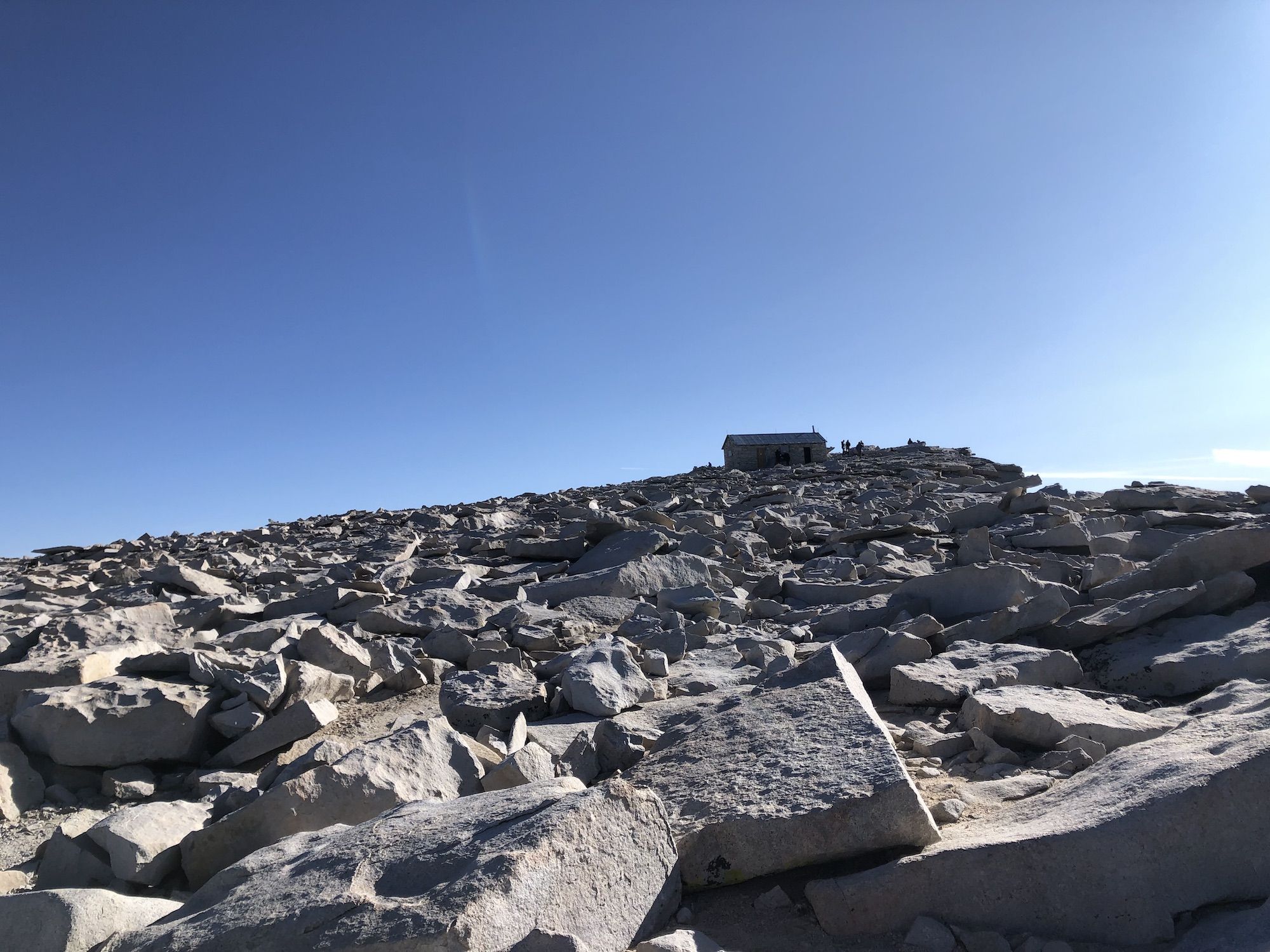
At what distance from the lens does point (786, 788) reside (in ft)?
7.95

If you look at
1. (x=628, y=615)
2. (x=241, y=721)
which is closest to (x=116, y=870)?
(x=241, y=721)

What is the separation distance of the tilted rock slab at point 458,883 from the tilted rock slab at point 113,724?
1.54m

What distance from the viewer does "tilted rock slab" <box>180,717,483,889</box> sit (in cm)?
265

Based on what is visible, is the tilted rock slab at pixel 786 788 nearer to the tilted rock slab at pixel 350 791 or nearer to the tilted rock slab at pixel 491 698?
the tilted rock slab at pixel 350 791

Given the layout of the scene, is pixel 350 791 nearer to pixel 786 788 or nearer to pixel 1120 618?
pixel 786 788

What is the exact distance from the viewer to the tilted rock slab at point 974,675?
3.70m

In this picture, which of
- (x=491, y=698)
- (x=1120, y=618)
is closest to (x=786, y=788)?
(x=491, y=698)

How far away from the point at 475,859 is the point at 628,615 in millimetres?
3946

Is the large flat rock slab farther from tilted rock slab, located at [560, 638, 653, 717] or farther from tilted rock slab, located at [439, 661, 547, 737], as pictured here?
tilted rock slab, located at [439, 661, 547, 737]

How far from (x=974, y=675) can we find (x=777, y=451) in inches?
975

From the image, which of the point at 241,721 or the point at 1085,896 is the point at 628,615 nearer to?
the point at 241,721

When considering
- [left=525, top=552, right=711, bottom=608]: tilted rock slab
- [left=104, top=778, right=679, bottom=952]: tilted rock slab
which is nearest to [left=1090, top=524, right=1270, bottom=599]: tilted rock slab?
[left=525, top=552, right=711, bottom=608]: tilted rock slab

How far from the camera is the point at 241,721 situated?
142 inches

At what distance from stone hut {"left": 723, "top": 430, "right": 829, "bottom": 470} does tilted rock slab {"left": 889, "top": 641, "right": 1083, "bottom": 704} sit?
79.1 feet
